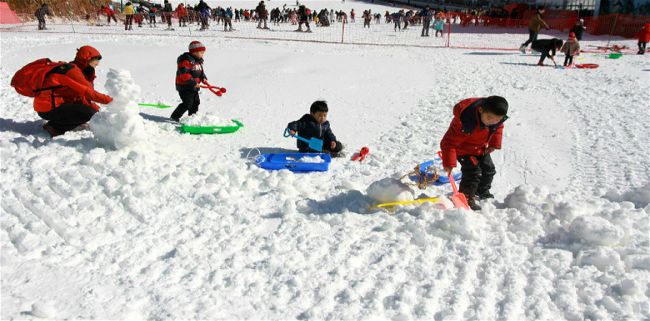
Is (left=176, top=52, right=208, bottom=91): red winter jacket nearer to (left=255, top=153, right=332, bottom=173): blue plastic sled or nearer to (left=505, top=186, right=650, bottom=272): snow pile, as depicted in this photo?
(left=255, top=153, right=332, bottom=173): blue plastic sled

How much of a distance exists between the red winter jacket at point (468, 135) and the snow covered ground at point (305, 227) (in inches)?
19.7

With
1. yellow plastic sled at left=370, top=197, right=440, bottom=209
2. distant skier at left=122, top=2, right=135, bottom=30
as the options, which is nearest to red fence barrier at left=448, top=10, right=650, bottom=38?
distant skier at left=122, top=2, right=135, bottom=30

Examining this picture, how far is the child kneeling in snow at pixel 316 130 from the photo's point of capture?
16.2 ft

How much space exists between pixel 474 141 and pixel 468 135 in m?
0.12

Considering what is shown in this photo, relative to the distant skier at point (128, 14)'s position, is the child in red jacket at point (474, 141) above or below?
below

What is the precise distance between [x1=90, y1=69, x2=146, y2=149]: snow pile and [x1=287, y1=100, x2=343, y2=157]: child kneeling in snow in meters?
1.66

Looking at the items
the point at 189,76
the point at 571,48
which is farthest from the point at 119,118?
the point at 571,48

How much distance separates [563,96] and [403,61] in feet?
16.7

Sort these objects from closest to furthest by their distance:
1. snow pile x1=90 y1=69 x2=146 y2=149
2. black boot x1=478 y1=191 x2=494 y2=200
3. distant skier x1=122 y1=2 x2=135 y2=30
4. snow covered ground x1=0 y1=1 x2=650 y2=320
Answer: snow covered ground x1=0 y1=1 x2=650 y2=320 < black boot x1=478 y1=191 x2=494 y2=200 < snow pile x1=90 y1=69 x2=146 y2=149 < distant skier x1=122 y1=2 x2=135 y2=30

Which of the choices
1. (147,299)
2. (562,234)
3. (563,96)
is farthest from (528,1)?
(147,299)

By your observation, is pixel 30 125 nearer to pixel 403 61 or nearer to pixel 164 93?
pixel 164 93

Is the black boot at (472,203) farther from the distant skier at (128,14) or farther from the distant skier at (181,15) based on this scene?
the distant skier at (181,15)

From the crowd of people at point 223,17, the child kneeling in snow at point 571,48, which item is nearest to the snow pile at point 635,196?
the child kneeling in snow at point 571,48

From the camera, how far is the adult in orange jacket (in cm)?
478
